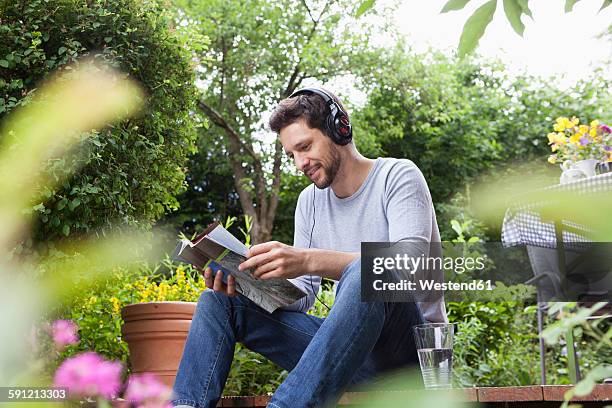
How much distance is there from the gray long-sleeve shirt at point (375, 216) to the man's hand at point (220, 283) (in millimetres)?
173

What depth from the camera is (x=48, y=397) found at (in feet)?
1.14

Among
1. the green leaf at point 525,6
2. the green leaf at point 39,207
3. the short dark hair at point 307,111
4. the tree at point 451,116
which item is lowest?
the green leaf at point 525,6

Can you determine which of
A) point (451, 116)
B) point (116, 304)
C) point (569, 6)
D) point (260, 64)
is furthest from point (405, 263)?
point (451, 116)

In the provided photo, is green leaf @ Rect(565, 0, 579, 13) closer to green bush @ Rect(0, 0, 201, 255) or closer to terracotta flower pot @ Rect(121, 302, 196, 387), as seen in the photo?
green bush @ Rect(0, 0, 201, 255)

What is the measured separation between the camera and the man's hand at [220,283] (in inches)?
59.6

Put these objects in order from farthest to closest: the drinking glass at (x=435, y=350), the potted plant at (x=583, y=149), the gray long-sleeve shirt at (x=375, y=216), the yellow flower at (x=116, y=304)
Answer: the yellow flower at (x=116, y=304) < the potted plant at (x=583, y=149) < the gray long-sleeve shirt at (x=375, y=216) < the drinking glass at (x=435, y=350)

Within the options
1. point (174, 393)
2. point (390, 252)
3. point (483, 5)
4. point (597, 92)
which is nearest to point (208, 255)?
point (174, 393)

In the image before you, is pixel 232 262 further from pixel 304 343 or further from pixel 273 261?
pixel 304 343

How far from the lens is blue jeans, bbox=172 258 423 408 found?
4.04 feet

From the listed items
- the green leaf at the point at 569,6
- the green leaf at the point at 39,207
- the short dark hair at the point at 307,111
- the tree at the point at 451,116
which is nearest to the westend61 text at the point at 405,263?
the short dark hair at the point at 307,111

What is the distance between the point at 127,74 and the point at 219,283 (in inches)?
45.3

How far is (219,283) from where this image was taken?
5.03 feet

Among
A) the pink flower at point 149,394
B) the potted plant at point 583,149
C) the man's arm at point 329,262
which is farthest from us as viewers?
the potted plant at point 583,149

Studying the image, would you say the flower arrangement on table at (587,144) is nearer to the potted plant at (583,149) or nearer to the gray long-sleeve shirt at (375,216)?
the potted plant at (583,149)
